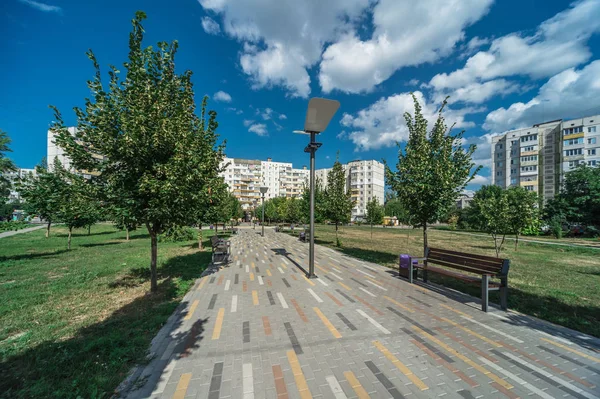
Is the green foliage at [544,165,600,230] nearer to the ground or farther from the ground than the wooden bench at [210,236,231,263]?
farther from the ground

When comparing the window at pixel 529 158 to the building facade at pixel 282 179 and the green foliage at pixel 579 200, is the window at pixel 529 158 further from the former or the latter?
the building facade at pixel 282 179

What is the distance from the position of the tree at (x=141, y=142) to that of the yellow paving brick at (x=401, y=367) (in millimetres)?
5447

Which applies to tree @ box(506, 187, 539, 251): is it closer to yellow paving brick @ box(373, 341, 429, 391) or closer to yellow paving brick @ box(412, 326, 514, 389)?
yellow paving brick @ box(412, 326, 514, 389)

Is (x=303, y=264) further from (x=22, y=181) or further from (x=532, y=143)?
(x=532, y=143)

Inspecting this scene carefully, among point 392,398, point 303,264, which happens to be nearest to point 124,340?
point 392,398

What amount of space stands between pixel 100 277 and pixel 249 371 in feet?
27.7

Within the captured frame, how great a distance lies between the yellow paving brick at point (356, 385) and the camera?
111 inches

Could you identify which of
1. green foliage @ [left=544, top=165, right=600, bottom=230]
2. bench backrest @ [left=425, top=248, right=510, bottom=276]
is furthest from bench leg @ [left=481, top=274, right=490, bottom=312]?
green foliage @ [left=544, top=165, right=600, bottom=230]

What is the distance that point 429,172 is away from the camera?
895cm

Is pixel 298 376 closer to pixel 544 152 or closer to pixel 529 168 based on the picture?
pixel 529 168

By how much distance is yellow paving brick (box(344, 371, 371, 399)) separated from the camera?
2814 millimetres

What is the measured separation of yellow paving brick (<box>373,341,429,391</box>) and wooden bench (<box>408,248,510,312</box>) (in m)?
3.37

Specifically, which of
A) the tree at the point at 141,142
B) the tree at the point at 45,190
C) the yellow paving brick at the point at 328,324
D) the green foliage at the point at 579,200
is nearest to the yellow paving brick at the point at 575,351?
the yellow paving brick at the point at 328,324

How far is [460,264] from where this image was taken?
6.69 meters
